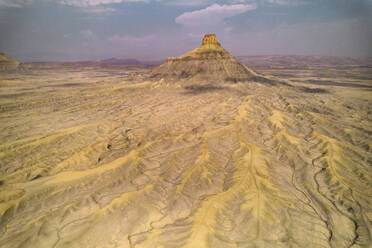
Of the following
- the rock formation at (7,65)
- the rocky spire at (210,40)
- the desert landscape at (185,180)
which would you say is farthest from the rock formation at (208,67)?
the rock formation at (7,65)

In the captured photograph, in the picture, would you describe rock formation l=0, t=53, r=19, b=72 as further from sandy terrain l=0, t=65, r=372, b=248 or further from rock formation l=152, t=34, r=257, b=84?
sandy terrain l=0, t=65, r=372, b=248

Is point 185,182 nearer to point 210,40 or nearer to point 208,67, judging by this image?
point 208,67

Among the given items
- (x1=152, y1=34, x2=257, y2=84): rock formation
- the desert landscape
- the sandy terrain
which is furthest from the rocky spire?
the sandy terrain

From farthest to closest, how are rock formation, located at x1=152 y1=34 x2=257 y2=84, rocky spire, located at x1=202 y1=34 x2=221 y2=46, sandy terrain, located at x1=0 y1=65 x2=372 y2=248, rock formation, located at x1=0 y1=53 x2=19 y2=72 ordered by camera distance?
rock formation, located at x1=0 y1=53 x2=19 y2=72
rocky spire, located at x1=202 y1=34 x2=221 y2=46
rock formation, located at x1=152 y1=34 x2=257 y2=84
sandy terrain, located at x1=0 y1=65 x2=372 y2=248

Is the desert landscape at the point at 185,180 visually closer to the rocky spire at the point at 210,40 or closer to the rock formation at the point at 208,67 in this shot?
the rock formation at the point at 208,67

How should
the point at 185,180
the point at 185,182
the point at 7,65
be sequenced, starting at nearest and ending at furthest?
the point at 185,182 → the point at 185,180 → the point at 7,65

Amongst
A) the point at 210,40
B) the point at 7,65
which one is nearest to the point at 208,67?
the point at 210,40
